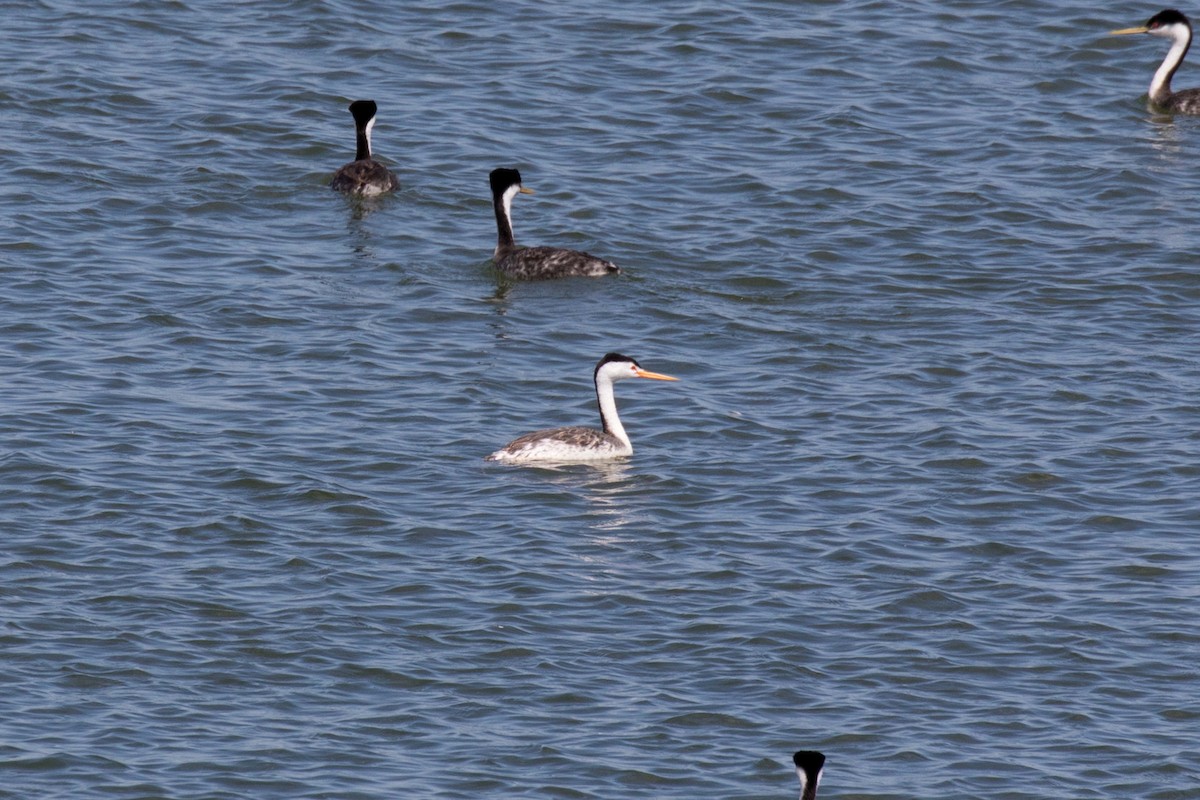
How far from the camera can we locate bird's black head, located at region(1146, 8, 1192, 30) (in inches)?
1040

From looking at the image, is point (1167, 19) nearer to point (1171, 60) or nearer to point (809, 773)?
point (1171, 60)

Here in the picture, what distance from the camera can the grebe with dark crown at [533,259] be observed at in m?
20.3

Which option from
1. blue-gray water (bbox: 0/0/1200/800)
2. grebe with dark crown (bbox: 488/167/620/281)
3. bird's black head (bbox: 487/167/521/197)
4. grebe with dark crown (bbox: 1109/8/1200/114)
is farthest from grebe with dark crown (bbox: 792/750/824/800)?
grebe with dark crown (bbox: 1109/8/1200/114)

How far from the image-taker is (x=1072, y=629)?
13.3 meters

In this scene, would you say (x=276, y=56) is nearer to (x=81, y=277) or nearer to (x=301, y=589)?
(x=81, y=277)

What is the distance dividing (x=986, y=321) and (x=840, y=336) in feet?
4.76

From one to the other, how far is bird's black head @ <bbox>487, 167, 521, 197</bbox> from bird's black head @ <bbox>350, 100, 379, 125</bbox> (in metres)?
2.48

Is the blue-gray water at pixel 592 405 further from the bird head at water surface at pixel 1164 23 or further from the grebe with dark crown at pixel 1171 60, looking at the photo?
the bird head at water surface at pixel 1164 23

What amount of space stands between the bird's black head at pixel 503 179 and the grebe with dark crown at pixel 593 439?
4.61 metres

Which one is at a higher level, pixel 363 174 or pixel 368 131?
pixel 368 131

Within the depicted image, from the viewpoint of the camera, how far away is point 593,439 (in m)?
16.2

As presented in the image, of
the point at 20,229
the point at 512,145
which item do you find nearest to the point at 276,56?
the point at 512,145

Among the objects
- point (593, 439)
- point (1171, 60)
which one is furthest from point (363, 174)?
point (1171, 60)

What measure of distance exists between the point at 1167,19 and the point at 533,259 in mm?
10388
